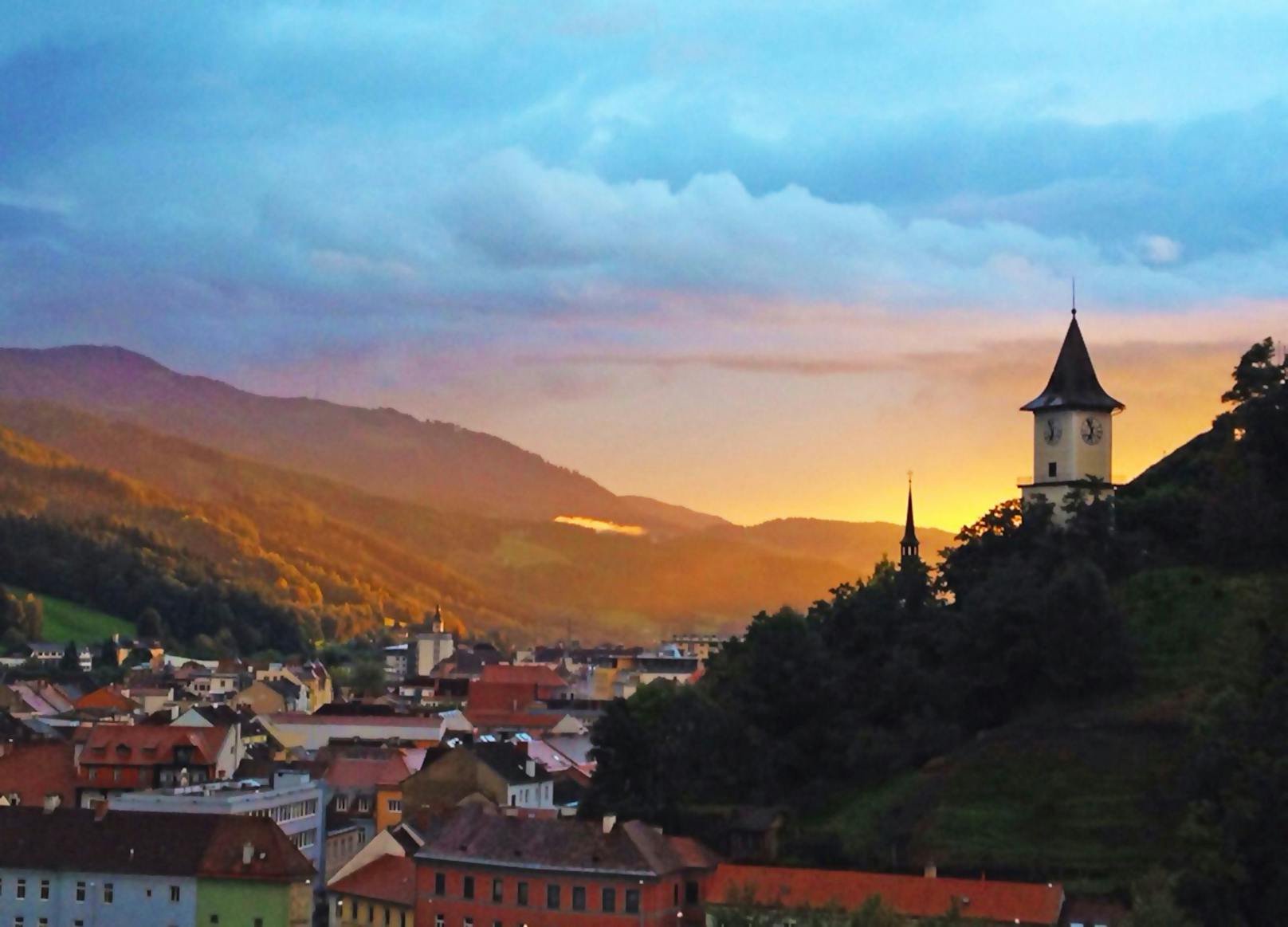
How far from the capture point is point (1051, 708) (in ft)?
254

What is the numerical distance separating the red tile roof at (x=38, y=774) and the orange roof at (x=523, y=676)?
68.9 m

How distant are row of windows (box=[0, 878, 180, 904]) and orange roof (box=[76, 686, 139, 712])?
2573 inches

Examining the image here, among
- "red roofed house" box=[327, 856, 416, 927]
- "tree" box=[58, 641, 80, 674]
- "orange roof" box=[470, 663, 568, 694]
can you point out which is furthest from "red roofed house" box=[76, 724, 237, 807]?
"tree" box=[58, 641, 80, 674]

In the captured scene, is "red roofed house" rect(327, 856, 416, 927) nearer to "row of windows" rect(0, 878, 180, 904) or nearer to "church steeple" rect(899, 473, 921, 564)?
"row of windows" rect(0, 878, 180, 904)

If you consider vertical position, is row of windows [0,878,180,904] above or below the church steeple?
below

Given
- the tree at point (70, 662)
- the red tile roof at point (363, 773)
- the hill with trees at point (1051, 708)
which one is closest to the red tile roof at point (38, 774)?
the red tile roof at point (363, 773)

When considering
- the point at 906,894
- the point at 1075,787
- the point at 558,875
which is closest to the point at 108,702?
the point at 558,875

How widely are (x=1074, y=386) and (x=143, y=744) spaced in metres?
46.8

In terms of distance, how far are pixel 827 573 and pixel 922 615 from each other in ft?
352

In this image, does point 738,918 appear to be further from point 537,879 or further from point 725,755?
point 725,755

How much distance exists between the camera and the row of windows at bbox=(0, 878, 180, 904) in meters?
68.3

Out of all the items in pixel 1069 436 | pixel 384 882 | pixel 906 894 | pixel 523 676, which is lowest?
pixel 384 882

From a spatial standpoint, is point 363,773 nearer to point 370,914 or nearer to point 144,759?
point 144,759

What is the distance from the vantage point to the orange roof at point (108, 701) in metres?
136
